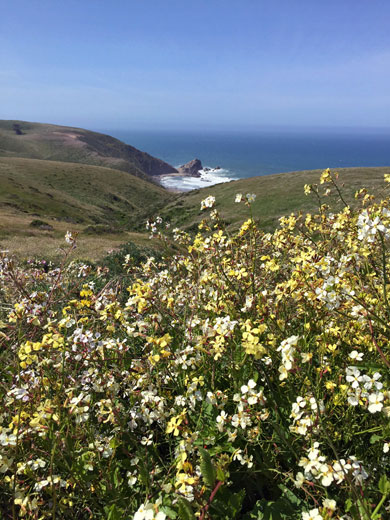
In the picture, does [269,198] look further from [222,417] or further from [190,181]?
[190,181]

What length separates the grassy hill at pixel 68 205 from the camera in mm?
30141

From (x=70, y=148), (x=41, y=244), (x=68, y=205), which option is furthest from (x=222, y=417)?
(x=70, y=148)

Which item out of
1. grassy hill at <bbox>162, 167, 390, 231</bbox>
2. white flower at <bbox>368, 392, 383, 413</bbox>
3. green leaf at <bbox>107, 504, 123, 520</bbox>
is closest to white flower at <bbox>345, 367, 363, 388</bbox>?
white flower at <bbox>368, 392, 383, 413</bbox>

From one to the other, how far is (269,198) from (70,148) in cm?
13292

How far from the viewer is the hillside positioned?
477ft

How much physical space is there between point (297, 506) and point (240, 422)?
30.2 inches

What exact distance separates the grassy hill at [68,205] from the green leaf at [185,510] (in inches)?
808

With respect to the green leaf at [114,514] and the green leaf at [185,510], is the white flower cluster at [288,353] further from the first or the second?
the green leaf at [114,514]

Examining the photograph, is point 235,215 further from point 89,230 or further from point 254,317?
point 254,317

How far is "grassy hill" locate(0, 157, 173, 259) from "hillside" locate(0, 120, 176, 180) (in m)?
42.1

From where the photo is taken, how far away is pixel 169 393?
2904 millimetres

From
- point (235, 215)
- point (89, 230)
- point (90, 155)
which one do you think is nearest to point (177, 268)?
point (89, 230)

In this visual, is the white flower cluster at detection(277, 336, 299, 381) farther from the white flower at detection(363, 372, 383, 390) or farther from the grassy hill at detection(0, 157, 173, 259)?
the grassy hill at detection(0, 157, 173, 259)

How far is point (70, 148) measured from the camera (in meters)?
156
